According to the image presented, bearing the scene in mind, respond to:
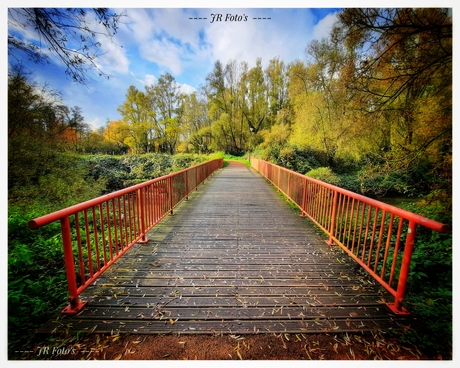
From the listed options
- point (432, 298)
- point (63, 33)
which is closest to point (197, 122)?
point (63, 33)

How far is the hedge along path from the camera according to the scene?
5.71 ft

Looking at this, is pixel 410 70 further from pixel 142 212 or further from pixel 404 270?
pixel 142 212

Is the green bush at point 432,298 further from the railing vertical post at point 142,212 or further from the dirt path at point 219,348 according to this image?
the railing vertical post at point 142,212

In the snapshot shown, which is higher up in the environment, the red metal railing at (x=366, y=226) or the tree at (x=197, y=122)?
the tree at (x=197, y=122)

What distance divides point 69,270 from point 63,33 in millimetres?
2940

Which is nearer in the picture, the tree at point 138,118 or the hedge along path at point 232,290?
the hedge along path at point 232,290

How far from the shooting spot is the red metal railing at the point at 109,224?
70.5 inches

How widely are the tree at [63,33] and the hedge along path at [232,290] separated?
277 cm

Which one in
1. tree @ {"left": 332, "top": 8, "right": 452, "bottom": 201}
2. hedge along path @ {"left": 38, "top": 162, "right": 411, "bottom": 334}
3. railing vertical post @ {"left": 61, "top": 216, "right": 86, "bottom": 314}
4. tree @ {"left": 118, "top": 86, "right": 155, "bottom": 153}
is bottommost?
hedge along path @ {"left": 38, "top": 162, "right": 411, "bottom": 334}

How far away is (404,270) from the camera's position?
5.93 feet

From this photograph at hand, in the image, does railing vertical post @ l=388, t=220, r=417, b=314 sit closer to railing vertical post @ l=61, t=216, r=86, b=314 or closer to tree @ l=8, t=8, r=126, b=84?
railing vertical post @ l=61, t=216, r=86, b=314

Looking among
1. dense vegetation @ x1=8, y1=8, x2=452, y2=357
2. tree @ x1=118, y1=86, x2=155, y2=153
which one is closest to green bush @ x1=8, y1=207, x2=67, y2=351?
dense vegetation @ x1=8, y1=8, x2=452, y2=357

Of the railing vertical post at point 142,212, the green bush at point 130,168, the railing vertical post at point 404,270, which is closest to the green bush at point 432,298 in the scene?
the railing vertical post at point 404,270

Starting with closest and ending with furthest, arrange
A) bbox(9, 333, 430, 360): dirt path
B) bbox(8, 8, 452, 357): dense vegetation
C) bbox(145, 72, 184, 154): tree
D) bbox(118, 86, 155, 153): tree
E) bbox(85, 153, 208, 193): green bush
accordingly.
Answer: bbox(9, 333, 430, 360): dirt path
bbox(8, 8, 452, 357): dense vegetation
bbox(85, 153, 208, 193): green bush
bbox(118, 86, 155, 153): tree
bbox(145, 72, 184, 154): tree
